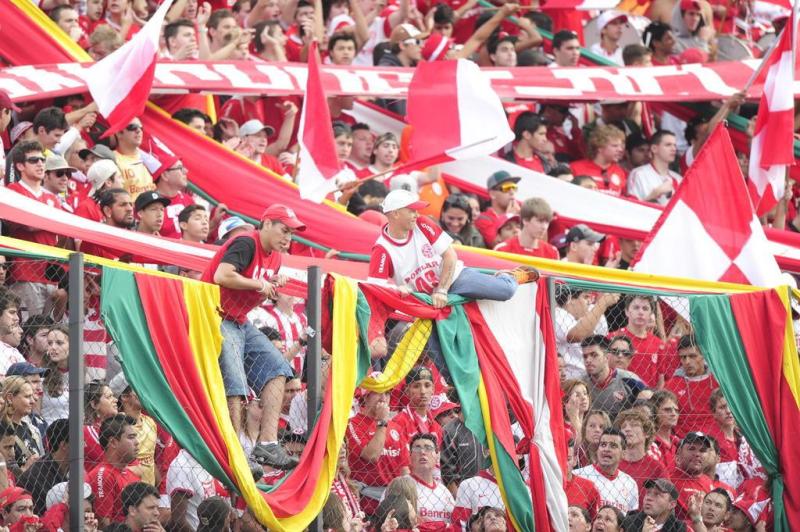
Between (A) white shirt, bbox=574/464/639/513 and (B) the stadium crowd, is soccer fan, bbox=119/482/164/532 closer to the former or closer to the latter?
(B) the stadium crowd

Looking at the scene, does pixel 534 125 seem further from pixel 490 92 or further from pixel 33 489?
pixel 33 489

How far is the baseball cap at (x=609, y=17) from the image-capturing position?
2038 cm

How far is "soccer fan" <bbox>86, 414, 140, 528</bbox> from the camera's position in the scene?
10383mm

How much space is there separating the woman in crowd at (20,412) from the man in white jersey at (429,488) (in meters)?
2.34

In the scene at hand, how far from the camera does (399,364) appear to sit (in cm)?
1112

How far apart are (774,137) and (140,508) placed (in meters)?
6.95

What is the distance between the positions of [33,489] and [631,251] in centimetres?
724

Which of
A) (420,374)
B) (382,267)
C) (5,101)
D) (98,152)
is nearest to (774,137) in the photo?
(382,267)

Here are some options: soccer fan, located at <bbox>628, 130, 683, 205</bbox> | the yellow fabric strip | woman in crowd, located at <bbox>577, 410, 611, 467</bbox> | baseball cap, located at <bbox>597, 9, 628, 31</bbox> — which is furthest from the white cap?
baseball cap, located at <bbox>597, 9, 628, 31</bbox>

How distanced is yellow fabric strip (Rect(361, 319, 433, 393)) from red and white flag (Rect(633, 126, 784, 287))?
3088mm

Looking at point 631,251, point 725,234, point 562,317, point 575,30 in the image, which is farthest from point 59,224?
point 575,30

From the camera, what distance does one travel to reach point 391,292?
11.1 metres

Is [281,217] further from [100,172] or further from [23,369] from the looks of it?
[100,172]

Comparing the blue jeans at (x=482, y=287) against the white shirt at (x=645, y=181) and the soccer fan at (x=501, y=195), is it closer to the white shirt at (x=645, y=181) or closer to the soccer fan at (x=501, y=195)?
the soccer fan at (x=501, y=195)
